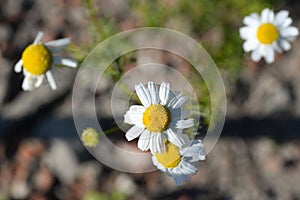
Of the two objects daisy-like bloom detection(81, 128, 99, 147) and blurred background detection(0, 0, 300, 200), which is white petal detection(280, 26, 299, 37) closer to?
blurred background detection(0, 0, 300, 200)

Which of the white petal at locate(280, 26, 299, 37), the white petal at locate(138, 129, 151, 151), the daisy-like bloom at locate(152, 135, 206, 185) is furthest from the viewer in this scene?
the white petal at locate(280, 26, 299, 37)

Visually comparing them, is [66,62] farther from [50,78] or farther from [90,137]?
[90,137]

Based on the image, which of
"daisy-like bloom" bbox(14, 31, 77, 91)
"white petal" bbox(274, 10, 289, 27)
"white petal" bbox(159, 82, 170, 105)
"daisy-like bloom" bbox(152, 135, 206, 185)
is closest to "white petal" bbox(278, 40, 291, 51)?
"white petal" bbox(274, 10, 289, 27)

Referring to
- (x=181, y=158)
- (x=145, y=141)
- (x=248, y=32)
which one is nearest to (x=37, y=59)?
(x=145, y=141)

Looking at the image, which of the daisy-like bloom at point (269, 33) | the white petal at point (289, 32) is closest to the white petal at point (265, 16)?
the daisy-like bloom at point (269, 33)

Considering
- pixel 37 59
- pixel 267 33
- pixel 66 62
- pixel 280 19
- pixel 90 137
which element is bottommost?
pixel 90 137

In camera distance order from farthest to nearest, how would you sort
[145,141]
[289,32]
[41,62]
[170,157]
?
[289,32]
[41,62]
[170,157]
[145,141]
